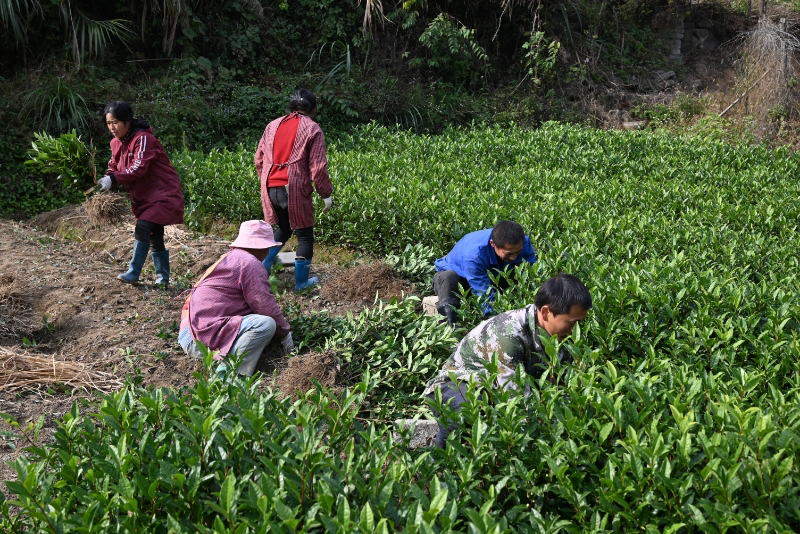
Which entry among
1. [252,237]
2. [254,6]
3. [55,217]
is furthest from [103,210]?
[254,6]

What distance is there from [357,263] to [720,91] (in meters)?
14.1

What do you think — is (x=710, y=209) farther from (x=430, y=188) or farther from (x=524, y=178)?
(x=430, y=188)

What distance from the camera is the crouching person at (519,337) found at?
3.43 meters

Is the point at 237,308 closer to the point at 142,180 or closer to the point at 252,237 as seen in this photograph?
the point at 252,237

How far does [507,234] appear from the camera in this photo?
16.3 feet

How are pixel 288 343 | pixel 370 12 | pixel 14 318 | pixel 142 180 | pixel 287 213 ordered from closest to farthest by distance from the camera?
pixel 288 343 → pixel 14 318 → pixel 142 180 → pixel 287 213 → pixel 370 12

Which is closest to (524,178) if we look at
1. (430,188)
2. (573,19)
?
(430,188)

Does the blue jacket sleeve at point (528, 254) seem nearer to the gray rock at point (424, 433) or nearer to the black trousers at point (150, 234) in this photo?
the gray rock at point (424, 433)

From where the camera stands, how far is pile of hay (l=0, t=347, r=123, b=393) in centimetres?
449

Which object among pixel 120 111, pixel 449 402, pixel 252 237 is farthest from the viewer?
pixel 120 111

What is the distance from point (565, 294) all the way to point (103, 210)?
628 centimetres

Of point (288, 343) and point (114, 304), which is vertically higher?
point (288, 343)

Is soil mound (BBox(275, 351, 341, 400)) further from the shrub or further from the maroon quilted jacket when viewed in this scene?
the shrub

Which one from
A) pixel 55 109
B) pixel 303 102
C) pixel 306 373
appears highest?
pixel 303 102
